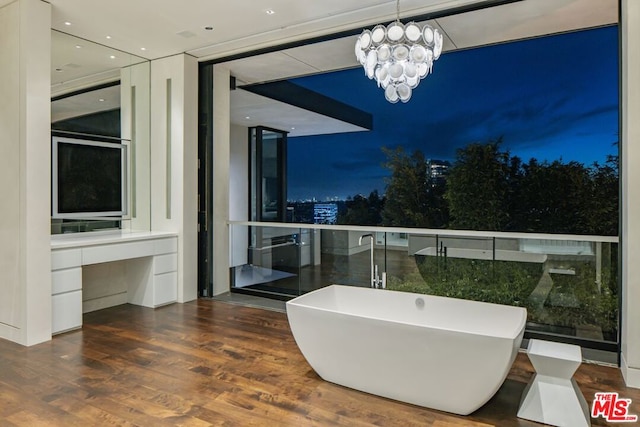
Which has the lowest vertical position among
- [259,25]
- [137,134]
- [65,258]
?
[65,258]

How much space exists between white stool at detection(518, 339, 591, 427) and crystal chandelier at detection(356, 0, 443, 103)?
1.98 m

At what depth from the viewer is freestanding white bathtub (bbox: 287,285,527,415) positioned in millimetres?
2475

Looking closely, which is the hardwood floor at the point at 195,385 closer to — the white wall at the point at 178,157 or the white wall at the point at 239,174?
the white wall at the point at 178,157

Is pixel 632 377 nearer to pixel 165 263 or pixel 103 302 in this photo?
pixel 165 263

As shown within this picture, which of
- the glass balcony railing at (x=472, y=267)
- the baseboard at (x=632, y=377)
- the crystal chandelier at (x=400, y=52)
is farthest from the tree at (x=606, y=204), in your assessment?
the crystal chandelier at (x=400, y=52)

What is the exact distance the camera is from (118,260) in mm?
4699

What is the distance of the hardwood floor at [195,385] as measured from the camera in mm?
2564

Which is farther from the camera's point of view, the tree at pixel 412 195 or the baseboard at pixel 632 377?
the tree at pixel 412 195

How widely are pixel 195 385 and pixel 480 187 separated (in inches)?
166

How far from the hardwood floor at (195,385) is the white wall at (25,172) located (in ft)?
1.09

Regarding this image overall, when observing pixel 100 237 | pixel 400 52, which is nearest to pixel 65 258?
pixel 100 237

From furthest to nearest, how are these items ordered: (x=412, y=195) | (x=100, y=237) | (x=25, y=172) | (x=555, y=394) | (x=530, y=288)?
1. (x=412, y=195)
2. (x=100, y=237)
3. (x=530, y=288)
4. (x=25, y=172)
5. (x=555, y=394)

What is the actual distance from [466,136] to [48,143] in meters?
5.30

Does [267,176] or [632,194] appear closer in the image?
[632,194]
